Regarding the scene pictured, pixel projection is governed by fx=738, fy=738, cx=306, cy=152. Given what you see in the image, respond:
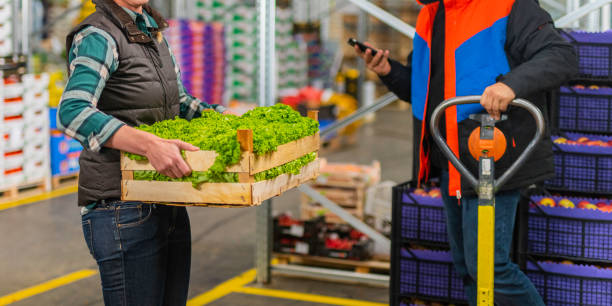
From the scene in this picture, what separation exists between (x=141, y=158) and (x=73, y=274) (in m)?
3.82

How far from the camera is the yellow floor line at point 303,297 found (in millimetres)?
5402

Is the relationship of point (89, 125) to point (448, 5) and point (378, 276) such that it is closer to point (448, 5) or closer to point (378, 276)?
point (448, 5)

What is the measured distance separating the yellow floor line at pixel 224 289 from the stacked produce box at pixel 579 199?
2392mm

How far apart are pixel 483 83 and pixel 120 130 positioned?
62.3 inches

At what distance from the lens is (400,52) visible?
20.7m

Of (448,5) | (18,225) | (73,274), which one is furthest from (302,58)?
(448,5)

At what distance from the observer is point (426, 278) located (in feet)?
14.7

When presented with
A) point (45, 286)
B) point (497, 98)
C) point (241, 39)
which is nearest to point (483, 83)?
point (497, 98)

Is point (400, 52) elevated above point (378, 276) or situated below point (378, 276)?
above

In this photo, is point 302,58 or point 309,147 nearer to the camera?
point 309,147

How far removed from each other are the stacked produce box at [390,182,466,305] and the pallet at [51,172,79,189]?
585cm

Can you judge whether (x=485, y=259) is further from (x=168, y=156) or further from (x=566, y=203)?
(x=566, y=203)

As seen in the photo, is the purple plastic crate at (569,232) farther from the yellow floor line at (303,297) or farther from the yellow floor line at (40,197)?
the yellow floor line at (40,197)

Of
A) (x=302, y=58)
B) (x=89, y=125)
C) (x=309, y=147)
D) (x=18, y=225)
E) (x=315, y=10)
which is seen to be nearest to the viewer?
(x=89, y=125)
